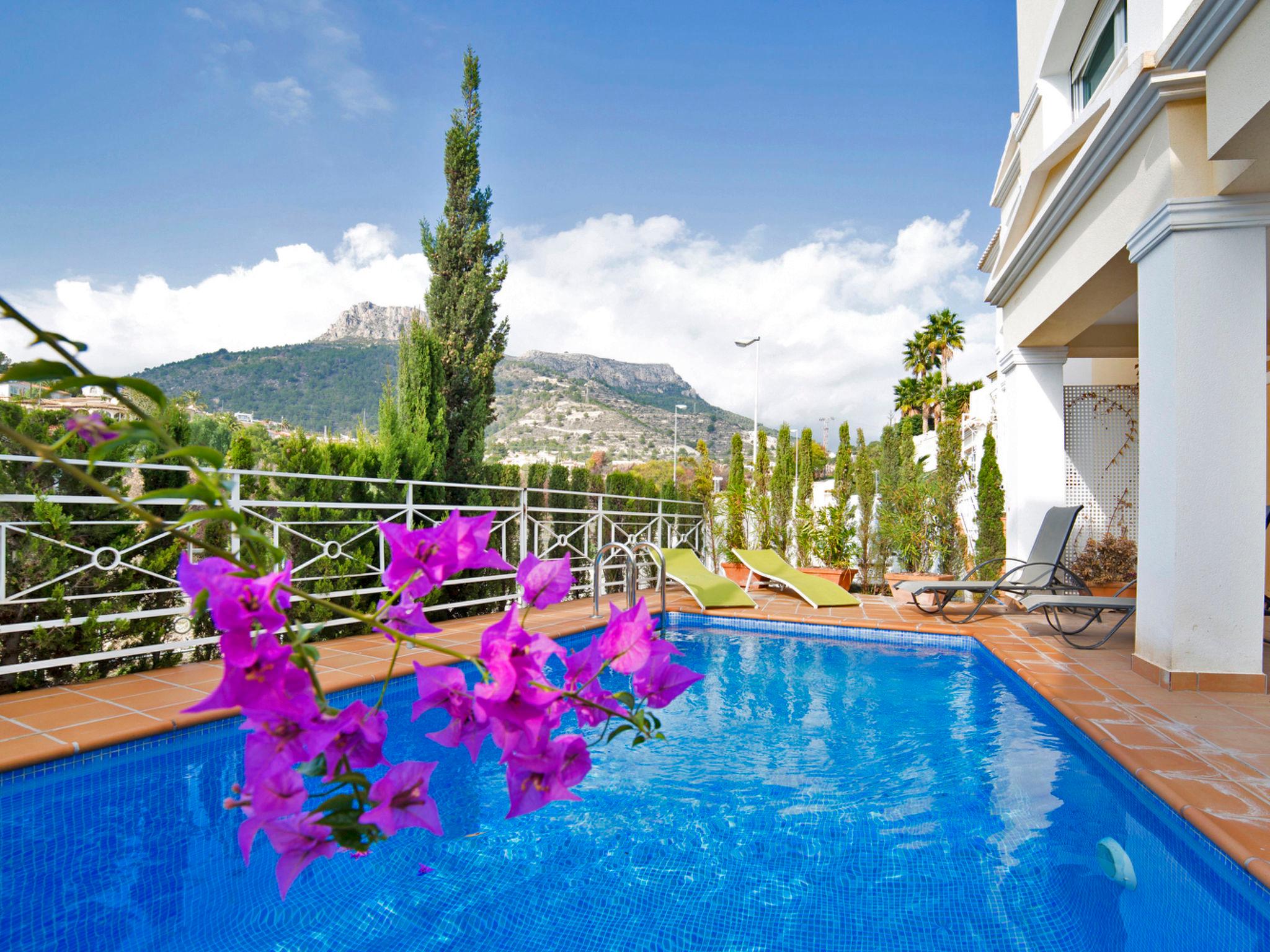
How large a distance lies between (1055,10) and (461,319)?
701 centimetres

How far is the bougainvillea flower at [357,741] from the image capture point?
47 centimetres

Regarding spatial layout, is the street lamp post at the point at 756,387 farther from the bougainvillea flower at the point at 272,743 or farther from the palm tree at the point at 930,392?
the palm tree at the point at 930,392

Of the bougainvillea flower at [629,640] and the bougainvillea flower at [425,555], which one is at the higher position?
the bougainvillea flower at [425,555]

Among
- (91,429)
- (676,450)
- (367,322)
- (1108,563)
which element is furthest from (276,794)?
(367,322)

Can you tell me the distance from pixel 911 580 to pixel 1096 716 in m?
4.91

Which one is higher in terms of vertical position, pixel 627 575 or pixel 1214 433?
pixel 1214 433

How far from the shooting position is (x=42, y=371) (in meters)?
0.36

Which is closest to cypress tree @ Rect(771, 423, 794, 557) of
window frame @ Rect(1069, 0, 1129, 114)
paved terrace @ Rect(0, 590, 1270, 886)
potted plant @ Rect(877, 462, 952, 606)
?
potted plant @ Rect(877, 462, 952, 606)

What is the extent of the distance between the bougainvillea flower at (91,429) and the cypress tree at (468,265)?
865cm

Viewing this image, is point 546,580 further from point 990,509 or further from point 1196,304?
point 990,509

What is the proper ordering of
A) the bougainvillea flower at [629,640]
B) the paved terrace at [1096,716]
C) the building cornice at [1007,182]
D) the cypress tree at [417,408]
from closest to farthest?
1. the bougainvillea flower at [629,640]
2. the paved terrace at [1096,716]
3. the cypress tree at [417,408]
4. the building cornice at [1007,182]

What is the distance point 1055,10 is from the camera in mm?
6809

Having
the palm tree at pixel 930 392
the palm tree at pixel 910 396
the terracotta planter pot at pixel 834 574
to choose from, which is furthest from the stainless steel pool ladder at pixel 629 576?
the palm tree at pixel 910 396

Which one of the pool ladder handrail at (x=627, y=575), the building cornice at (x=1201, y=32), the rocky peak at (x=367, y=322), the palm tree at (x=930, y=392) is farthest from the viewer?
the rocky peak at (x=367, y=322)
